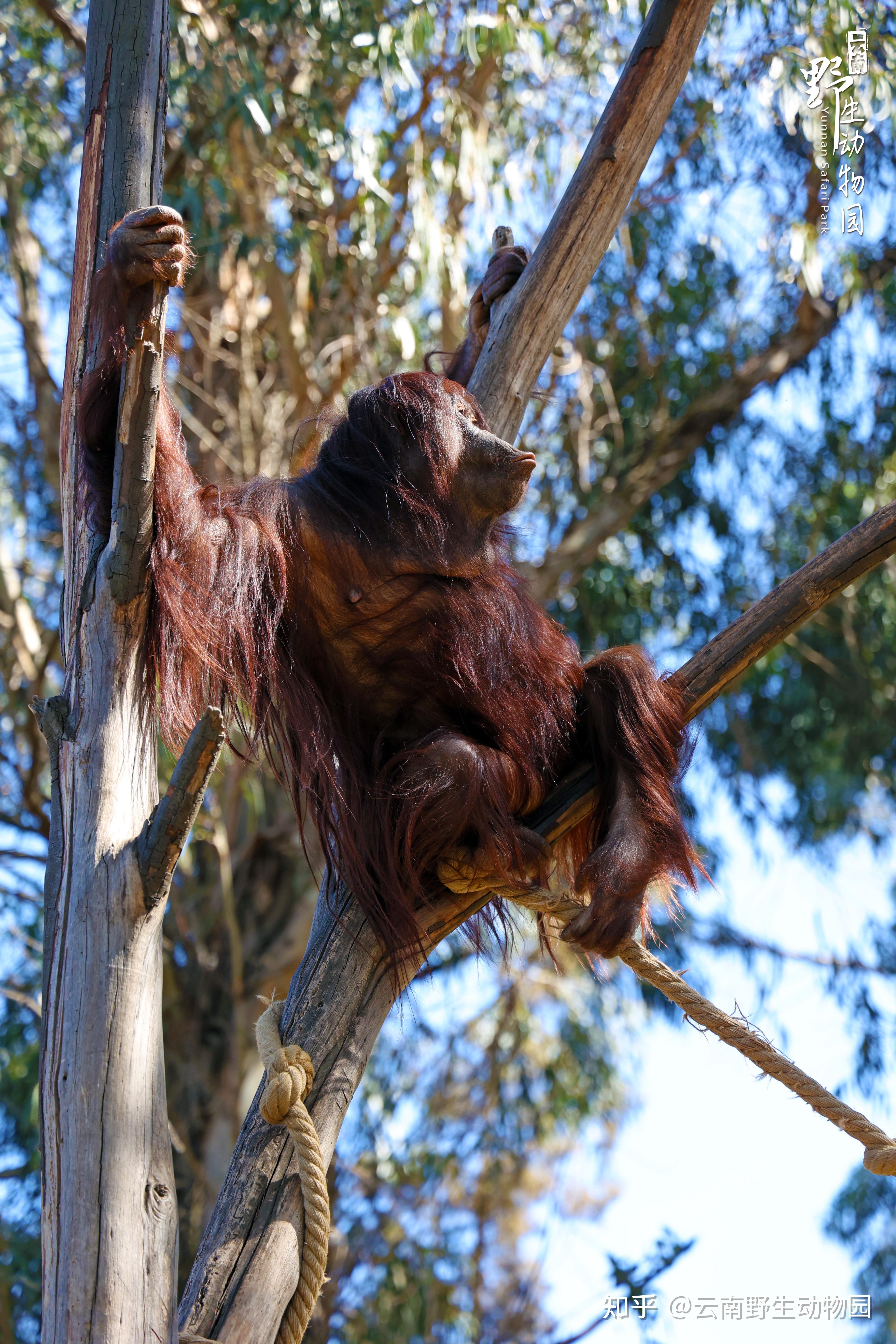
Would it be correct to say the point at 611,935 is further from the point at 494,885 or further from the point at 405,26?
the point at 405,26

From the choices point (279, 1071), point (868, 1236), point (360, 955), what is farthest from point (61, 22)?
point (868, 1236)

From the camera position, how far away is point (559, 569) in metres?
6.34

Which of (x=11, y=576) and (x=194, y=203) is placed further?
(x=11, y=576)

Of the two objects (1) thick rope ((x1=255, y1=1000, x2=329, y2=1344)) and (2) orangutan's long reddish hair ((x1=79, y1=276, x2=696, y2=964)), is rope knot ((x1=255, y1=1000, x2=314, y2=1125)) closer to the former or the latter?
(1) thick rope ((x1=255, y1=1000, x2=329, y2=1344))

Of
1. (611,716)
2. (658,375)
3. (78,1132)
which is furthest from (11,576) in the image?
(78,1132)

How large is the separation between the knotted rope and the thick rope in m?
0.47

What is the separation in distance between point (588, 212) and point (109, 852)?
1776 millimetres

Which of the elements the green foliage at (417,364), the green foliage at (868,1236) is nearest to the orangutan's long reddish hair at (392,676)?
the green foliage at (417,364)

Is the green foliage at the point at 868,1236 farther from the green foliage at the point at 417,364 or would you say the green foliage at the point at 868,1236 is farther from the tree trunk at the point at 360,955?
the tree trunk at the point at 360,955

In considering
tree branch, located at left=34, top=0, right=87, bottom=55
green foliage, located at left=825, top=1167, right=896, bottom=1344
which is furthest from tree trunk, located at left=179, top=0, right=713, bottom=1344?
green foliage, located at left=825, top=1167, right=896, bottom=1344

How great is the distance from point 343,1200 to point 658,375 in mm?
4711

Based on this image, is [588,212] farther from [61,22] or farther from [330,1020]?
[61,22]

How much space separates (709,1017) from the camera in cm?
206

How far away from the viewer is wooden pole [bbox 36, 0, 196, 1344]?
157 centimetres
